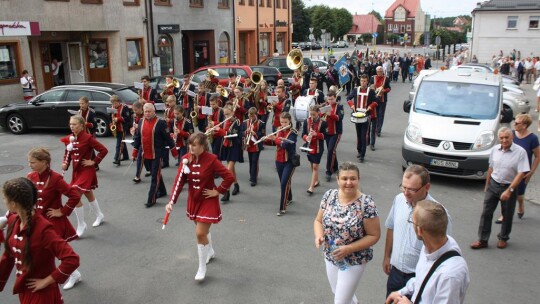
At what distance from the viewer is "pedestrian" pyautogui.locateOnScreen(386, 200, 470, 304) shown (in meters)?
2.92

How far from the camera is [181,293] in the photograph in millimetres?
5590

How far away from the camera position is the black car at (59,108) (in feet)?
46.5

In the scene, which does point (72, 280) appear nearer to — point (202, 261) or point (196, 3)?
point (202, 261)

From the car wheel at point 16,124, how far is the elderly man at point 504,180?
1352cm

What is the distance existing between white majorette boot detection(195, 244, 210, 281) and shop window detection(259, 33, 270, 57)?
1353 inches

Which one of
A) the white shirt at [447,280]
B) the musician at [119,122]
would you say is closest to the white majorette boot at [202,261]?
the white shirt at [447,280]

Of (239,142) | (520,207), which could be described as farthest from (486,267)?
(239,142)

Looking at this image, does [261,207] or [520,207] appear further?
[261,207]

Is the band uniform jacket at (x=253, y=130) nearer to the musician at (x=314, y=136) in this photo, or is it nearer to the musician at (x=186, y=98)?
the musician at (x=314, y=136)

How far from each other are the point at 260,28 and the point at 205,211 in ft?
113

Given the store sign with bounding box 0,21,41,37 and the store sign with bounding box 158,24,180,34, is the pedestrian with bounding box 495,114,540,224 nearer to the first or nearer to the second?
the store sign with bounding box 0,21,41,37

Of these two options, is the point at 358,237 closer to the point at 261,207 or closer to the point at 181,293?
the point at 181,293

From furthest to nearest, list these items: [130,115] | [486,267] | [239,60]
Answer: [239,60]
[130,115]
[486,267]

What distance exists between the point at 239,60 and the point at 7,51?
63.7ft
